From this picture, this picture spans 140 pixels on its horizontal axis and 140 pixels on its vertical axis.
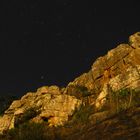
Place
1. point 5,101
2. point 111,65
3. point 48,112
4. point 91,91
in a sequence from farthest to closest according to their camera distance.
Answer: point 5,101, point 111,65, point 91,91, point 48,112

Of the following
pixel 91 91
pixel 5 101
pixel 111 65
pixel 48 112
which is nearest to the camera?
pixel 48 112

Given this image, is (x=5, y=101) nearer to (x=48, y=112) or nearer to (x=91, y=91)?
(x=91, y=91)

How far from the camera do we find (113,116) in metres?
29.0

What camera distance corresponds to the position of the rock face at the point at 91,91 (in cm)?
3766

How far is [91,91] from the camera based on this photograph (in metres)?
45.3

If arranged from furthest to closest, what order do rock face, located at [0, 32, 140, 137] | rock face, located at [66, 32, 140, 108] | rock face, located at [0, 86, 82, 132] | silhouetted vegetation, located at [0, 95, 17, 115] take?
silhouetted vegetation, located at [0, 95, 17, 115], rock face, located at [66, 32, 140, 108], rock face, located at [0, 86, 82, 132], rock face, located at [0, 32, 140, 137]

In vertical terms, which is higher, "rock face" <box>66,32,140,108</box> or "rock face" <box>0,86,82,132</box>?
"rock face" <box>66,32,140,108</box>

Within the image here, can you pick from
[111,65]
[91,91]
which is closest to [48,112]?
[91,91]

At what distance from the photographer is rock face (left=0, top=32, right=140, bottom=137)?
3766 centimetres

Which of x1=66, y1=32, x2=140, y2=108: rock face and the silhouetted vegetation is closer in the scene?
x1=66, y1=32, x2=140, y2=108: rock face

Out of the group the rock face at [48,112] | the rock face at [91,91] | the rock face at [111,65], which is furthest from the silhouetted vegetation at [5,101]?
the rock face at [111,65]

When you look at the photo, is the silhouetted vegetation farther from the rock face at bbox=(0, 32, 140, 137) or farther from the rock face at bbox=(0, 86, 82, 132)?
the rock face at bbox=(0, 86, 82, 132)

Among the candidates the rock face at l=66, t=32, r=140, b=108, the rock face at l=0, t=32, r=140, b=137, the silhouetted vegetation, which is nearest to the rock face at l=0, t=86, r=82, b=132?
the rock face at l=0, t=32, r=140, b=137

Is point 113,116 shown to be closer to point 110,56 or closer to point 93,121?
point 93,121
